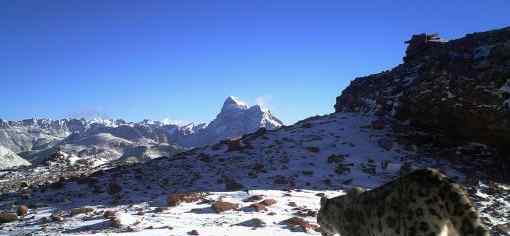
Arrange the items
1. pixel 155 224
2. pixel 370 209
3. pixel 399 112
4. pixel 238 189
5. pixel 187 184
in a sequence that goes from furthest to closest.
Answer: pixel 399 112, pixel 187 184, pixel 238 189, pixel 155 224, pixel 370 209

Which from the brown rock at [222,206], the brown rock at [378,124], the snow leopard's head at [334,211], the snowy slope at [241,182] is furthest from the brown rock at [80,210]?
the brown rock at [378,124]

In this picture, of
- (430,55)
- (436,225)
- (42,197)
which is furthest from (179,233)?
(430,55)

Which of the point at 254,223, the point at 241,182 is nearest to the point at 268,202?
the point at 254,223

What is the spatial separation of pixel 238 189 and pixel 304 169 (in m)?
6.65

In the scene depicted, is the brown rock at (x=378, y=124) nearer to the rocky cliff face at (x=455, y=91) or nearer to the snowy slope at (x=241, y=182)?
the snowy slope at (x=241, y=182)

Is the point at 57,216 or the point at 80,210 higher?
the point at 80,210

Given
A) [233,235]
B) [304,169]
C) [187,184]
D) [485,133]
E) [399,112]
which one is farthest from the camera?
[399,112]

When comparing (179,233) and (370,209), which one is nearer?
(370,209)

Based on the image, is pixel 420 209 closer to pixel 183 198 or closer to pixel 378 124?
pixel 183 198

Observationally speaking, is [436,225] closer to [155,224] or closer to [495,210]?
[155,224]

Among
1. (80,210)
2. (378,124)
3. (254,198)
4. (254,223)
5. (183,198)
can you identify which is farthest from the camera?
(378,124)

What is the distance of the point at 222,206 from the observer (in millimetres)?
23594

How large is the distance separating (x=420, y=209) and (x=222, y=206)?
46.6ft

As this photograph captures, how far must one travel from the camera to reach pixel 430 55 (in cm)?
5297
